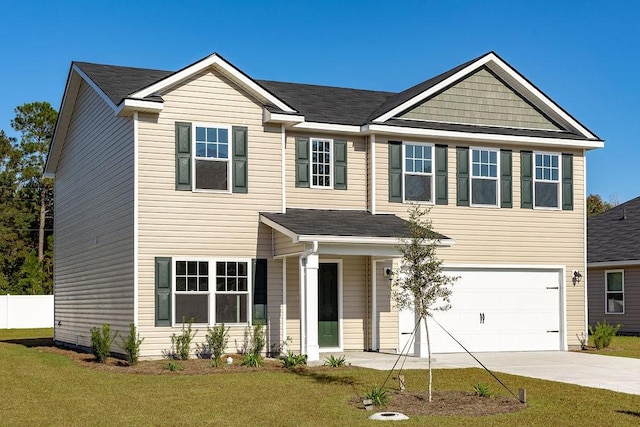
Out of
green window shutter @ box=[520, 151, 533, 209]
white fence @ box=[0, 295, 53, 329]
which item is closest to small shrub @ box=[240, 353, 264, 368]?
green window shutter @ box=[520, 151, 533, 209]

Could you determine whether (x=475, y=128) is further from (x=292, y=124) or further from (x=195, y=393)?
(x=195, y=393)

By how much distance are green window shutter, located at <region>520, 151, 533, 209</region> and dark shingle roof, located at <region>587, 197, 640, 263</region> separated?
8.56m

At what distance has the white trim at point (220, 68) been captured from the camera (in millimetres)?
18750

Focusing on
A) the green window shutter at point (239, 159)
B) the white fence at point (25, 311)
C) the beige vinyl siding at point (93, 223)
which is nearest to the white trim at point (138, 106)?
the beige vinyl siding at point (93, 223)

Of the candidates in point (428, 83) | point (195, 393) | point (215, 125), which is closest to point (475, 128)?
point (428, 83)

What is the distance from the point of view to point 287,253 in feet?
63.0

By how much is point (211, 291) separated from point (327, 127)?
194 inches

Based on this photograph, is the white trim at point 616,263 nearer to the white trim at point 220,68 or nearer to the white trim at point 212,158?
the white trim at point 220,68

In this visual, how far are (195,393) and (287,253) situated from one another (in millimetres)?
5705

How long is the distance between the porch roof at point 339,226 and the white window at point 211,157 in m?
1.31

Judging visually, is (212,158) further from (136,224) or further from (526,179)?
(526,179)

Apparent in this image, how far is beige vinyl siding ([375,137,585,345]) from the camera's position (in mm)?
21656

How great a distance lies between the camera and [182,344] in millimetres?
18688

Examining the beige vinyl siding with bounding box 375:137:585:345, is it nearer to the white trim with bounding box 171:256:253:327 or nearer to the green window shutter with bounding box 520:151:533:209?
the green window shutter with bounding box 520:151:533:209
